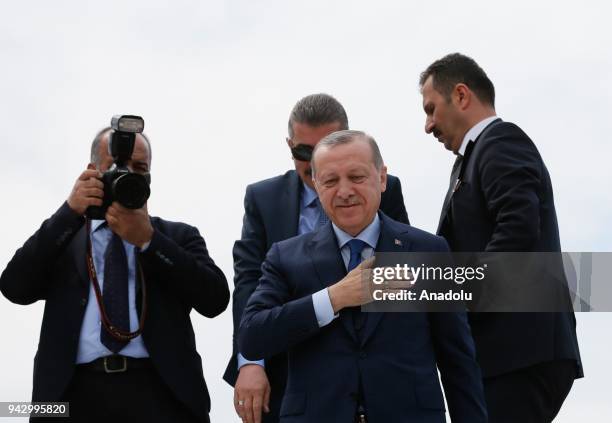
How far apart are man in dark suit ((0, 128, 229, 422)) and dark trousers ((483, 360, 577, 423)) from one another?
1.60m

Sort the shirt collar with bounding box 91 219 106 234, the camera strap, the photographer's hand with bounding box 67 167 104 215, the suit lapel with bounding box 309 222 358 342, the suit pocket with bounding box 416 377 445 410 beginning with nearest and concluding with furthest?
1. the suit pocket with bounding box 416 377 445 410
2. the suit lapel with bounding box 309 222 358 342
3. the camera strap
4. the photographer's hand with bounding box 67 167 104 215
5. the shirt collar with bounding box 91 219 106 234

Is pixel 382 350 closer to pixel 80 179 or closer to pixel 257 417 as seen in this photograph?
pixel 257 417

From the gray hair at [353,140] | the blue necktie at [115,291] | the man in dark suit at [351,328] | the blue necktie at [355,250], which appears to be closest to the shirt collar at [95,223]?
the blue necktie at [115,291]

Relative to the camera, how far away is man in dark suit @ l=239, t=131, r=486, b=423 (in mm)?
4148

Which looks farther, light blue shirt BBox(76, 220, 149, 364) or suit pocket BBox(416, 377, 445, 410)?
light blue shirt BBox(76, 220, 149, 364)

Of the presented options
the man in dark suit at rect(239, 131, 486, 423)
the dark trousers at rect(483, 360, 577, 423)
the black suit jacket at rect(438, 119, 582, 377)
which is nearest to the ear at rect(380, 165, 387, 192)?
the man in dark suit at rect(239, 131, 486, 423)

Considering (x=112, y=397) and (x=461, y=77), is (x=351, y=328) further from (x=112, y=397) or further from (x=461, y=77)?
(x=461, y=77)

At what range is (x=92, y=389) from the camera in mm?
5133

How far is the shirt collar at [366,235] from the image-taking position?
4.46m

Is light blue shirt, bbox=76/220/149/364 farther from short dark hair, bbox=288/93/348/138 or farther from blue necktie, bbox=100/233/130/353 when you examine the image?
short dark hair, bbox=288/93/348/138

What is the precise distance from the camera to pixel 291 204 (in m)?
5.61

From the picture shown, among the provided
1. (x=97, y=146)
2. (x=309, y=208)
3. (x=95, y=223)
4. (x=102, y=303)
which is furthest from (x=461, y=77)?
(x=102, y=303)

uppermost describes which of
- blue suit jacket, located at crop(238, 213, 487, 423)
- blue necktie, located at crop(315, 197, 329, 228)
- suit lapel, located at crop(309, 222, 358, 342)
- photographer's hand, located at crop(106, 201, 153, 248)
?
blue necktie, located at crop(315, 197, 329, 228)

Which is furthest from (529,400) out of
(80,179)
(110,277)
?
(80,179)
